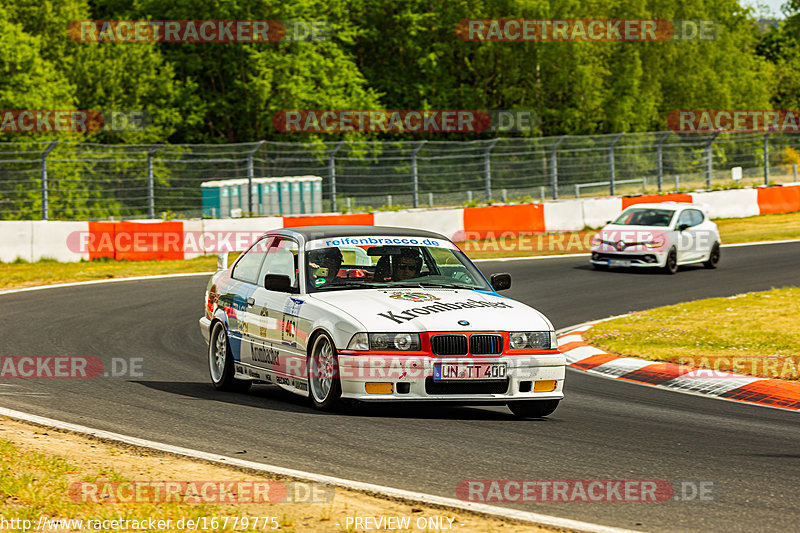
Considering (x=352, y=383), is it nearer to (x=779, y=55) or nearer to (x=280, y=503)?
(x=280, y=503)

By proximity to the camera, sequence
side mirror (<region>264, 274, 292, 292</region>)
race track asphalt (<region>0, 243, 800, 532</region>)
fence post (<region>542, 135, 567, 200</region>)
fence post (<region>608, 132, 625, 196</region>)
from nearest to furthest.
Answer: race track asphalt (<region>0, 243, 800, 532</region>), side mirror (<region>264, 274, 292, 292</region>), fence post (<region>542, 135, 567, 200</region>), fence post (<region>608, 132, 625, 196</region>)

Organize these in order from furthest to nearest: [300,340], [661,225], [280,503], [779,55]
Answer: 1. [779,55]
2. [661,225]
3. [300,340]
4. [280,503]

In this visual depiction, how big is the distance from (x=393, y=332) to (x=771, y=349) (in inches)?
217

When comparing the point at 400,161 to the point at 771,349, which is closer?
the point at 771,349

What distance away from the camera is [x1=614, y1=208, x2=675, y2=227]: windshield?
2298cm

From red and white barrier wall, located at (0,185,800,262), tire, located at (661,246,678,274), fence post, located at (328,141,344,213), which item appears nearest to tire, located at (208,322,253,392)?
red and white barrier wall, located at (0,185,800,262)

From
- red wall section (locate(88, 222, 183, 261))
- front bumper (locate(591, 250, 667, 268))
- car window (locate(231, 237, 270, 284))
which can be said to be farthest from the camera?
red wall section (locate(88, 222, 183, 261))

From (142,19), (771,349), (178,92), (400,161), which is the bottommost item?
(771,349)

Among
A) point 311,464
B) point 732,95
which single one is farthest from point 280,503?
point 732,95

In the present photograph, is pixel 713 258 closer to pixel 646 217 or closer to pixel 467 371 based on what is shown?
pixel 646 217

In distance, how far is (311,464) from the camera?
6.58m

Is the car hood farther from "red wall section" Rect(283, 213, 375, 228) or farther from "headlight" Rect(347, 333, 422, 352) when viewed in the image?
"red wall section" Rect(283, 213, 375, 228)

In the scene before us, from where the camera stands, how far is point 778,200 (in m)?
34.0

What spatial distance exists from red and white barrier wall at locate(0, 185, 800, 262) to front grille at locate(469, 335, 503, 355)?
1141cm
